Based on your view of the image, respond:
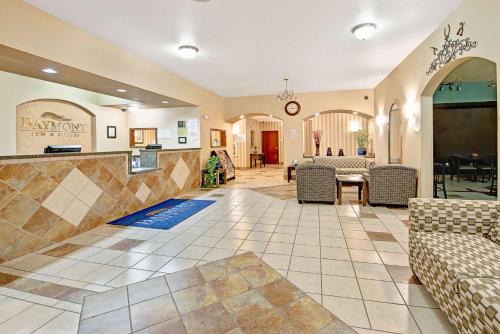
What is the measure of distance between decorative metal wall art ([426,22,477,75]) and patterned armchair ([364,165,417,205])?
5.56 feet

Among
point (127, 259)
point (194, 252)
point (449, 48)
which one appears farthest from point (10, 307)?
point (449, 48)

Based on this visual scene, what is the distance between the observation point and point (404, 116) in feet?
17.6

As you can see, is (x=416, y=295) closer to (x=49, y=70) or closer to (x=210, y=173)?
(x=49, y=70)

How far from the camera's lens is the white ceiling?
3.20m

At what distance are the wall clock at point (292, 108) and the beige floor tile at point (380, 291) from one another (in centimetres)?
690

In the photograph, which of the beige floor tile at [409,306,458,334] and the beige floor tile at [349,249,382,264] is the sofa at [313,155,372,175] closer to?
the beige floor tile at [349,249,382,264]

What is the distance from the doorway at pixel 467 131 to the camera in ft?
18.9

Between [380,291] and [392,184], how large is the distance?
3092mm

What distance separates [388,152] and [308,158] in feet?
8.47

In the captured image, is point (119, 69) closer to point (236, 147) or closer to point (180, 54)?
point (180, 54)

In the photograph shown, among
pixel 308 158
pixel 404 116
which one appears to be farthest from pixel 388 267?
pixel 308 158

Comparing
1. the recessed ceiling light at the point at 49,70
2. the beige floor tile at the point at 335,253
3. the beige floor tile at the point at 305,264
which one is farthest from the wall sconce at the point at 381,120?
the recessed ceiling light at the point at 49,70

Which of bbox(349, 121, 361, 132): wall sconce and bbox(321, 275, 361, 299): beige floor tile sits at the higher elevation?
bbox(349, 121, 361, 132): wall sconce

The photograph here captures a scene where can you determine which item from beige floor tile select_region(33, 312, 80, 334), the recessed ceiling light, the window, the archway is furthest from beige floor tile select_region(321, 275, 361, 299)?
the archway
